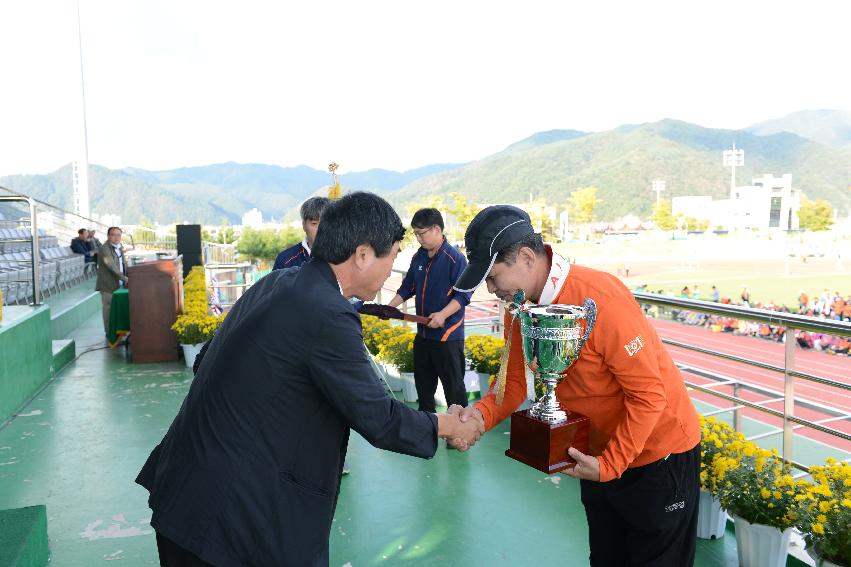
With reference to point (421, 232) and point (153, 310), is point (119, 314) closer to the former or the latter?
point (153, 310)

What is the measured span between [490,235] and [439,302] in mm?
2600


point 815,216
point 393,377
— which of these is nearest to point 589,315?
point 393,377

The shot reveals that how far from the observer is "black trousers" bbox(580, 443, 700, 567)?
1.81 meters

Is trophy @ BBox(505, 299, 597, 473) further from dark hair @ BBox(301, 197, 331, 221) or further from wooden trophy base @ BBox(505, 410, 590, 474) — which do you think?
dark hair @ BBox(301, 197, 331, 221)

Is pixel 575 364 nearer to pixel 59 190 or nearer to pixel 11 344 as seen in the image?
pixel 11 344

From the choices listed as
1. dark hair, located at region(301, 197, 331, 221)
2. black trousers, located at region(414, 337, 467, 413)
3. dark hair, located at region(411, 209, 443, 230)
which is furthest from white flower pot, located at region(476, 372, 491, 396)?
dark hair, located at region(301, 197, 331, 221)

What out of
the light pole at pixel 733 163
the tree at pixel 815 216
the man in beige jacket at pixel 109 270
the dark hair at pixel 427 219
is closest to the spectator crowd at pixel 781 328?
the man in beige jacket at pixel 109 270

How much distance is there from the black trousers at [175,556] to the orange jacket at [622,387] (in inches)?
40.7

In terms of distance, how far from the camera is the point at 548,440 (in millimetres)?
1643

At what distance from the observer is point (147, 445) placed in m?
4.77

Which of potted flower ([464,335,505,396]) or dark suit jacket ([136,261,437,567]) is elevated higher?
dark suit jacket ([136,261,437,567])

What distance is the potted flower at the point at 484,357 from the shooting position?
546 centimetres

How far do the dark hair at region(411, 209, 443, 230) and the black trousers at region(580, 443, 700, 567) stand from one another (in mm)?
2475

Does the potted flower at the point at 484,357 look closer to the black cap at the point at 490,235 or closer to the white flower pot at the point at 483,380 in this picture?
the white flower pot at the point at 483,380
